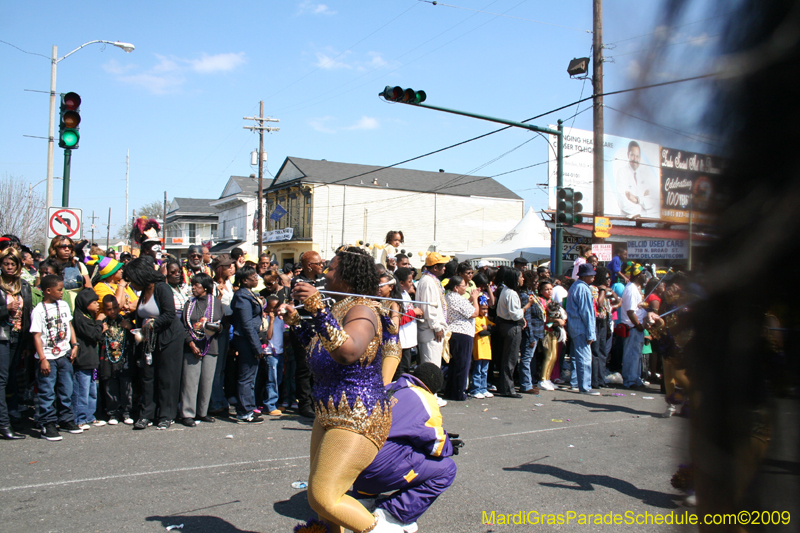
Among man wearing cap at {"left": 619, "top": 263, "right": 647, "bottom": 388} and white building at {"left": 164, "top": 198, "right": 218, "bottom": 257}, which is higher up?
white building at {"left": 164, "top": 198, "right": 218, "bottom": 257}

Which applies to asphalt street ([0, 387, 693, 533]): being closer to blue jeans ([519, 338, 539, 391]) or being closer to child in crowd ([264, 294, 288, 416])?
child in crowd ([264, 294, 288, 416])

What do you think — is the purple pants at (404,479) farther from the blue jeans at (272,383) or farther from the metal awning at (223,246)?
the metal awning at (223,246)

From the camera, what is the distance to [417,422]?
3475 mm

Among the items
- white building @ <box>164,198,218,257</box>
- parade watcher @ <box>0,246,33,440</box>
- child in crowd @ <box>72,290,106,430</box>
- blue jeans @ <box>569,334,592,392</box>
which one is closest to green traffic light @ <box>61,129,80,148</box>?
parade watcher @ <box>0,246,33,440</box>

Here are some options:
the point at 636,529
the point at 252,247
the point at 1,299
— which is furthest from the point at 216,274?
the point at 252,247

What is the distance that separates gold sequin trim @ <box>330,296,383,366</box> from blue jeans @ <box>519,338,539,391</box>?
6662mm

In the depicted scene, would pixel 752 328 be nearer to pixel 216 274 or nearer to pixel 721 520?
pixel 721 520

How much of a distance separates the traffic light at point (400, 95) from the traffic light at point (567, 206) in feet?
11.8

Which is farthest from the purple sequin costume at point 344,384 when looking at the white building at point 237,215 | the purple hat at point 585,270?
the white building at point 237,215

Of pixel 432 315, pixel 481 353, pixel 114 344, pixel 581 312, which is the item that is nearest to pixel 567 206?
pixel 581 312

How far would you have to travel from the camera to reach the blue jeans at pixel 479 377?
909 centimetres

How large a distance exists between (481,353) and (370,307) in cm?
602

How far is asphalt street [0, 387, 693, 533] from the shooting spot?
4168mm

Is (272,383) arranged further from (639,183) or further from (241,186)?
(241,186)
